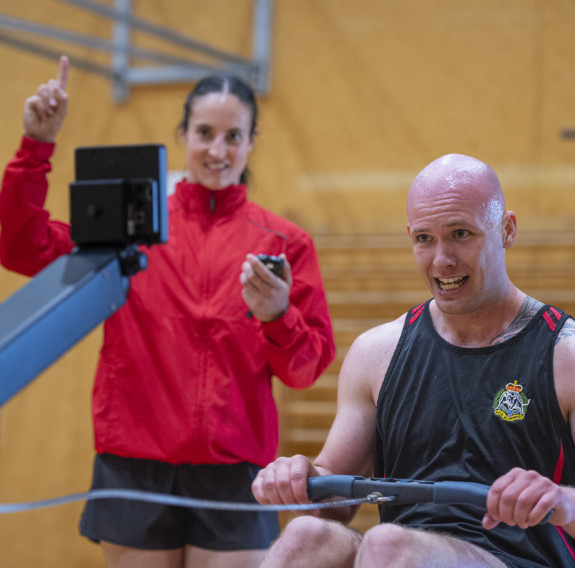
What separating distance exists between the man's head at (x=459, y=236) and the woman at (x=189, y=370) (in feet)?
0.99

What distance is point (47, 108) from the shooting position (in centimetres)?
144

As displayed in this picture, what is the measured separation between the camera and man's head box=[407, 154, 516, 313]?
1334 mm

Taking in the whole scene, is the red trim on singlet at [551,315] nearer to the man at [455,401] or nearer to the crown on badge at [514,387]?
the man at [455,401]

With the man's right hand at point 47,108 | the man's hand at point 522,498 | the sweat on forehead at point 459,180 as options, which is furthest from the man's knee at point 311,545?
the man's right hand at point 47,108

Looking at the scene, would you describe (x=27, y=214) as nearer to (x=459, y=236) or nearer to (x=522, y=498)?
(x=459, y=236)

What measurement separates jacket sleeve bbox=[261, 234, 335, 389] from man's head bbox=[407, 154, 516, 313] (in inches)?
14.2

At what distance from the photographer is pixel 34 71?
12.3ft

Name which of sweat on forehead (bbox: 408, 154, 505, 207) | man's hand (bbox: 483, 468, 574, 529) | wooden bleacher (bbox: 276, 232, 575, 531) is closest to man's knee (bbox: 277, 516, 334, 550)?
man's hand (bbox: 483, 468, 574, 529)

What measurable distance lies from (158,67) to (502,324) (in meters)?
2.62

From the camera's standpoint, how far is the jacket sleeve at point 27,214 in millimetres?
1612

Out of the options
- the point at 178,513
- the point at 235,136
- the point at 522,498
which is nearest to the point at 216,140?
the point at 235,136

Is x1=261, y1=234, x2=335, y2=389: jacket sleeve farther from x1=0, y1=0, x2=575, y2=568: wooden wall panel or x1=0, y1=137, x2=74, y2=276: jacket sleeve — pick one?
x1=0, y1=0, x2=575, y2=568: wooden wall panel

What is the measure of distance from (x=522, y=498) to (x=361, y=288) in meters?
2.35

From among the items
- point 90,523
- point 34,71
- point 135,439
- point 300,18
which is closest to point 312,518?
point 135,439
